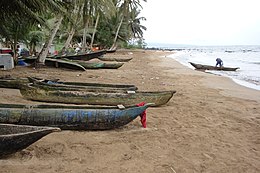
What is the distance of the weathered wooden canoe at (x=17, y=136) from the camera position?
2738 millimetres

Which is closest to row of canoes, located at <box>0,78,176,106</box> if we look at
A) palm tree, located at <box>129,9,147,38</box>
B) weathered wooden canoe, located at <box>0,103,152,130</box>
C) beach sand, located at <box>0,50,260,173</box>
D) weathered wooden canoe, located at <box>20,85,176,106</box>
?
weathered wooden canoe, located at <box>20,85,176,106</box>

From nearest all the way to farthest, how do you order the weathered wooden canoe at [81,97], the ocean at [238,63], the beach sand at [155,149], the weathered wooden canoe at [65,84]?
1. the beach sand at [155,149]
2. the weathered wooden canoe at [81,97]
3. the weathered wooden canoe at [65,84]
4. the ocean at [238,63]

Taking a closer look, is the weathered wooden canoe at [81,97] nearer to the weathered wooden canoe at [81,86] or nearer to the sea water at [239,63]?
the weathered wooden canoe at [81,86]

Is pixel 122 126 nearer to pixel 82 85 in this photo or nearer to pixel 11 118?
pixel 11 118

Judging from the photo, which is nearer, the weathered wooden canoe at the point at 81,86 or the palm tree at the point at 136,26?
the weathered wooden canoe at the point at 81,86

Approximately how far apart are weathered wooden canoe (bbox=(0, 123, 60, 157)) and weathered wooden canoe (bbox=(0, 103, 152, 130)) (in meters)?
0.71

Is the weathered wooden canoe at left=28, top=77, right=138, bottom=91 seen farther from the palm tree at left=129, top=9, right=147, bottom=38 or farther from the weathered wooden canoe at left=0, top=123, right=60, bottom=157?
the palm tree at left=129, top=9, right=147, bottom=38

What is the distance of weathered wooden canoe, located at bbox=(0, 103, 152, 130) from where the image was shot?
3.74m

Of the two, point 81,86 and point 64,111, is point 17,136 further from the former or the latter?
point 81,86

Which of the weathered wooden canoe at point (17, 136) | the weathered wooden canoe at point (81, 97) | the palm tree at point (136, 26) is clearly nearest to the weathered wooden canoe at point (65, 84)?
the weathered wooden canoe at point (81, 97)

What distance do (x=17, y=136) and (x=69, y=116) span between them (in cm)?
124

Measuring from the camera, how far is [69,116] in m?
3.96

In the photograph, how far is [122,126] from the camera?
180 inches

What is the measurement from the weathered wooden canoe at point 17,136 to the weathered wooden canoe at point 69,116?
71cm
